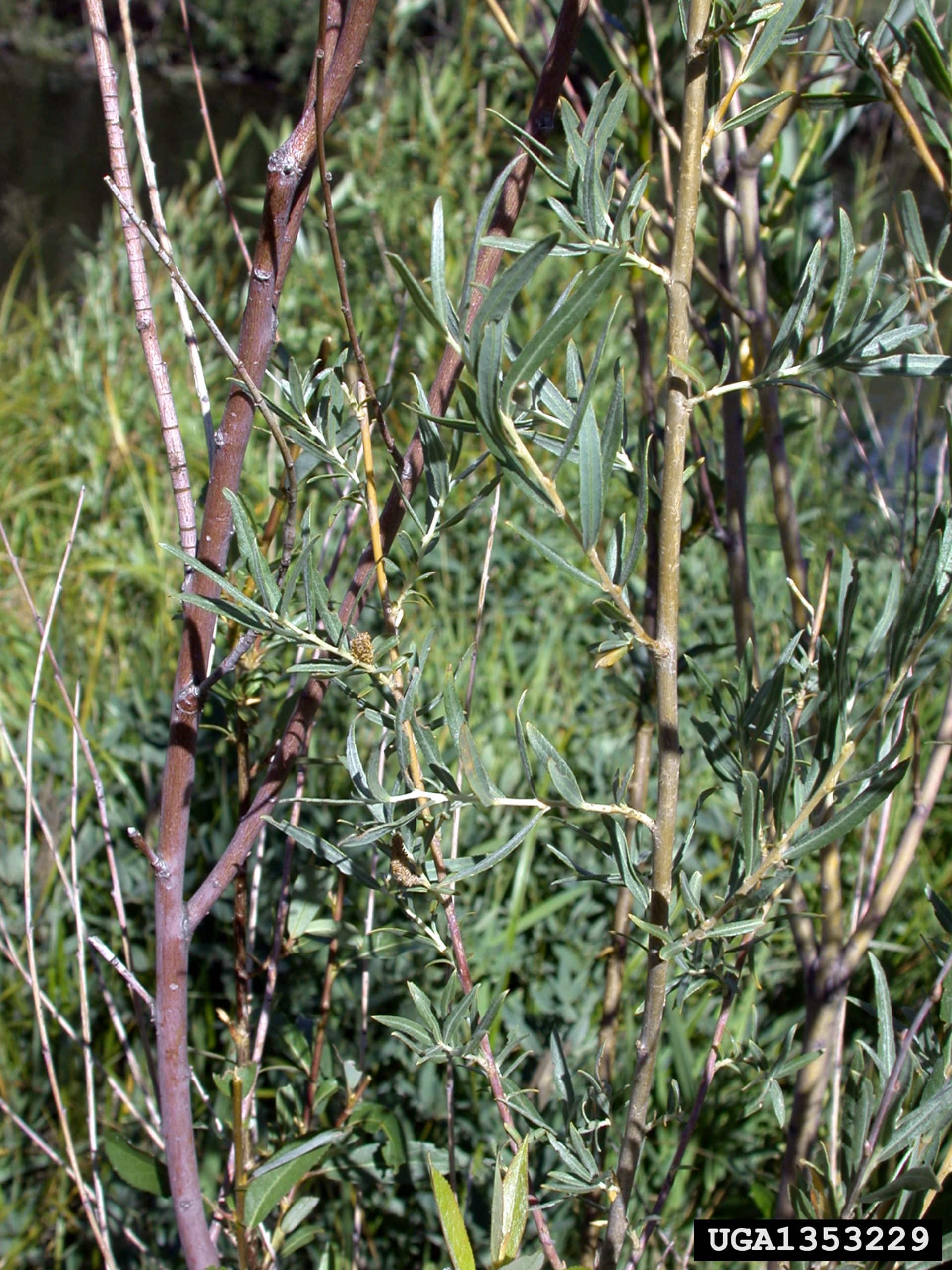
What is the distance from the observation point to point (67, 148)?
6.64 m

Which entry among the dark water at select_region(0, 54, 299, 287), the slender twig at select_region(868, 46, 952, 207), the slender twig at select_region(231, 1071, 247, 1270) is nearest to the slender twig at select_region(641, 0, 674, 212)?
the slender twig at select_region(868, 46, 952, 207)

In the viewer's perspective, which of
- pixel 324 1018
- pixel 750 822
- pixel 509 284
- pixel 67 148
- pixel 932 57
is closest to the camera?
pixel 509 284

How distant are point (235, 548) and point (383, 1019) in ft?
1.07

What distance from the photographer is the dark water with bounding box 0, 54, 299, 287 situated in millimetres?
4902

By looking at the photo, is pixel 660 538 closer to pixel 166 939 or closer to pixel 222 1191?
pixel 166 939

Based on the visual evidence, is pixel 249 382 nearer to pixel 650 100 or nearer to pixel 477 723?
pixel 650 100

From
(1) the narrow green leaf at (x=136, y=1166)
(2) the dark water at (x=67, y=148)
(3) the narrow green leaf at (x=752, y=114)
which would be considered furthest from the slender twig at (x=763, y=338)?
(2) the dark water at (x=67, y=148)

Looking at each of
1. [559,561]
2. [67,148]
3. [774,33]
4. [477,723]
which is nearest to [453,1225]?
[559,561]

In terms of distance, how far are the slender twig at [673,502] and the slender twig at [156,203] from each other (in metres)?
0.22

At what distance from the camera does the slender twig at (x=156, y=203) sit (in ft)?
1.60

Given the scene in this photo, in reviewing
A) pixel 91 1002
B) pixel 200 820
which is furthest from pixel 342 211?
pixel 91 1002

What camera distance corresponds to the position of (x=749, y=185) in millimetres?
616

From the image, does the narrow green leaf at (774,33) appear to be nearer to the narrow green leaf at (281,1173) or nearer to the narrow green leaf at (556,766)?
the narrow green leaf at (556,766)

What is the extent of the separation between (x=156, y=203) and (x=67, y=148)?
7.23 m
